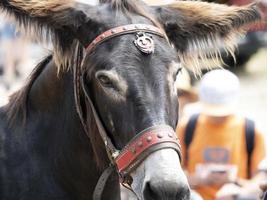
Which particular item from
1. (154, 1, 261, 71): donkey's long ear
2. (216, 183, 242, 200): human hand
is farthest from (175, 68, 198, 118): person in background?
(154, 1, 261, 71): donkey's long ear

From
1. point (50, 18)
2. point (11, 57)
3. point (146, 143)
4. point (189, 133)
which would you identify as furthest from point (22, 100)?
point (11, 57)

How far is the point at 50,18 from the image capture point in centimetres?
438

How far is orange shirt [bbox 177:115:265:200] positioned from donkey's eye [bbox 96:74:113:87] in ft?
6.89

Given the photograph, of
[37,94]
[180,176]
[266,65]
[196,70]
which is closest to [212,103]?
[196,70]

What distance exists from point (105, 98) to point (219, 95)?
225 cm

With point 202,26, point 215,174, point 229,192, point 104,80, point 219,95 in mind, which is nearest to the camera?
point 104,80

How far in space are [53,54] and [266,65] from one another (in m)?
12.4

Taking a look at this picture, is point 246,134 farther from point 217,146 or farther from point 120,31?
point 120,31

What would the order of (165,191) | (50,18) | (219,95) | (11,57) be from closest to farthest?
(165,191)
(50,18)
(219,95)
(11,57)

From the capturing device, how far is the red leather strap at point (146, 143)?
3977 mm

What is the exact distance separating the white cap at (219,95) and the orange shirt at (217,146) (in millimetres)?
80

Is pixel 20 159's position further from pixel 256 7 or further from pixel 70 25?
pixel 256 7

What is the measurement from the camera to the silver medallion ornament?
4129mm

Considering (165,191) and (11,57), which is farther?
(11,57)
